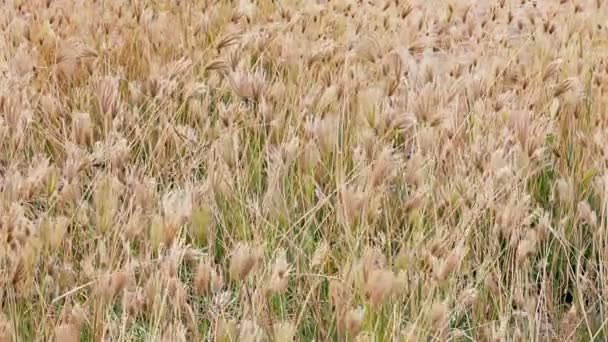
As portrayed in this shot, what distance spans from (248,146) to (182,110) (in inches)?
12.3

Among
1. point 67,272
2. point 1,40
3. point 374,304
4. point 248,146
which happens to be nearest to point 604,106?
point 248,146

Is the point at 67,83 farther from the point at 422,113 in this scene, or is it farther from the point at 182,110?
the point at 422,113

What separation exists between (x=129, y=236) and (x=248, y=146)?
73 centimetres

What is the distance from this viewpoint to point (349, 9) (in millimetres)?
3480

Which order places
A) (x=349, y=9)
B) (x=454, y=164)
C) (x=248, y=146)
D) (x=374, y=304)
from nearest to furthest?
(x=374, y=304), (x=454, y=164), (x=248, y=146), (x=349, y=9)

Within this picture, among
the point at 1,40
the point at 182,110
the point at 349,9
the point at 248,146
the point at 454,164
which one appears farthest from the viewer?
the point at 349,9

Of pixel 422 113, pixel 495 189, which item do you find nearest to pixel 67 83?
pixel 422 113

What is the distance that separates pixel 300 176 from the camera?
2027mm

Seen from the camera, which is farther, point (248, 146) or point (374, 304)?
point (248, 146)

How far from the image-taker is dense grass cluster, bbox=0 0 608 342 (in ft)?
4.81

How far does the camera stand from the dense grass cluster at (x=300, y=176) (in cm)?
146

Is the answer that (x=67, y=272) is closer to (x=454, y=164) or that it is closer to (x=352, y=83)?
(x=454, y=164)

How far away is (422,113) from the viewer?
215 cm

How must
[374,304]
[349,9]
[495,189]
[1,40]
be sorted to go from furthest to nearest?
[349,9]
[1,40]
[495,189]
[374,304]
